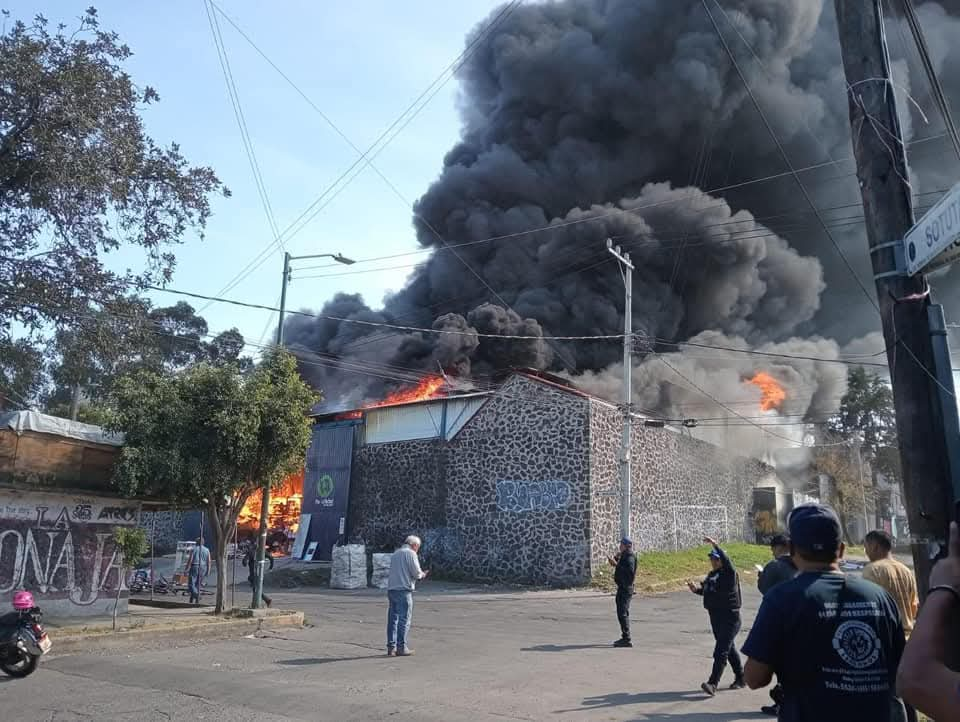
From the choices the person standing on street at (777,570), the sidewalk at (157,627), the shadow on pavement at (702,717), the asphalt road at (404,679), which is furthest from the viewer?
the sidewalk at (157,627)

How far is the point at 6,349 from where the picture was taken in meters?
9.76

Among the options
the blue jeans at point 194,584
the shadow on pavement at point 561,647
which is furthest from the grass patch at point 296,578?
the shadow on pavement at point 561,647

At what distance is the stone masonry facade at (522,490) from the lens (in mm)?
20125

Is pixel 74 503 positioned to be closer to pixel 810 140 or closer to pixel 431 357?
pixel 431 357

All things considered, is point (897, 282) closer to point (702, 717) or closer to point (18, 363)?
point (702, 717)

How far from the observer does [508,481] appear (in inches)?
834

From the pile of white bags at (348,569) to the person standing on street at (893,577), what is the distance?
1694 cm

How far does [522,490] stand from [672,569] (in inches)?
198

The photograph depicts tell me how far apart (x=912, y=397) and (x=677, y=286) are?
121 feet

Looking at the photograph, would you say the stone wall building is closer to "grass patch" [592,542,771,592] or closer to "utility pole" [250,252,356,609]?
"grass patch" [592,542,771,592]

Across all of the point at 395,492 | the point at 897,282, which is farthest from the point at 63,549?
the point at 395,492

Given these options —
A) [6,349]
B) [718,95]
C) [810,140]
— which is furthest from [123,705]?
[810,140]

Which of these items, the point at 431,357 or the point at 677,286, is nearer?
the point at 431,357

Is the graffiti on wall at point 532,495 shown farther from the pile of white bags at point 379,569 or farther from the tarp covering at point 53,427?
the tarp covering at point 53,427
